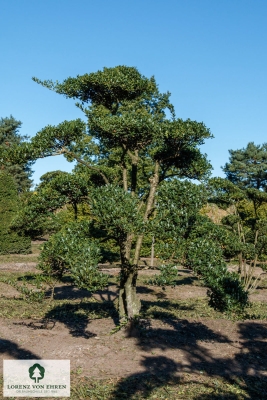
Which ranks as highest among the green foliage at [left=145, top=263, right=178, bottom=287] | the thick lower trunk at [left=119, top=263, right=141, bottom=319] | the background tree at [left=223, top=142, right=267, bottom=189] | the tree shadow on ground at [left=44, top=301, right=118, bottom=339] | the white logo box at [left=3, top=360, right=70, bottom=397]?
the background tree at [left=223, top=142, right=267, bottom=189]

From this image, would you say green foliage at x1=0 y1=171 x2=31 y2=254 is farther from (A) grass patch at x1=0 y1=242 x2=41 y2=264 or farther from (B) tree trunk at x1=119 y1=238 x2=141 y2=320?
(B) tree trunk at x1=119 y1=238 x2=141 y2=320

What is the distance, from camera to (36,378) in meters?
6.73

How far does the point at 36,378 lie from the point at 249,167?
41541 mm

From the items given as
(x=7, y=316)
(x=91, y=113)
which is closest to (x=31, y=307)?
(x=7, y=316)

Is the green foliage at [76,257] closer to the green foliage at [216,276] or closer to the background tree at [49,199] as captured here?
the background tree at [49,199]

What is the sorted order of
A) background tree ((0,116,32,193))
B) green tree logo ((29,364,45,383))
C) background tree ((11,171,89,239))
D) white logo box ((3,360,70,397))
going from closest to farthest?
1. white logo box ((3,360,70,397))
2. green tree logo ((29,364,45,383))
3. background tree ((11,171,89,239))
4. background tree ((0,116,32,193))

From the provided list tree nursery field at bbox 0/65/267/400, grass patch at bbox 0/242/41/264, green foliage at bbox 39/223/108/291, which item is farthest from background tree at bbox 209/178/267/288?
grass patch at bbox 0/242/41/264

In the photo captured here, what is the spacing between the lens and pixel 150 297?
14367 millimetres

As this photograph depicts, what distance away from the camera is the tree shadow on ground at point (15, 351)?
7.68 m

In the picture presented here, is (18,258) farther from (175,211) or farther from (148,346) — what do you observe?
(175,211)

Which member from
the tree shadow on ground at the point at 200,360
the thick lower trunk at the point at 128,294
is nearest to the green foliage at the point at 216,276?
the tree shadow on ground at the point at 200,360

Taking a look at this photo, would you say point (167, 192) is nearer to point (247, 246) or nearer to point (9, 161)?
point (9, 161)

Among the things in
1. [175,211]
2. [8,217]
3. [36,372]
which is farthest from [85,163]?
[8,217]

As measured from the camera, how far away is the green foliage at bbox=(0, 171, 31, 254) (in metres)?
23.9
